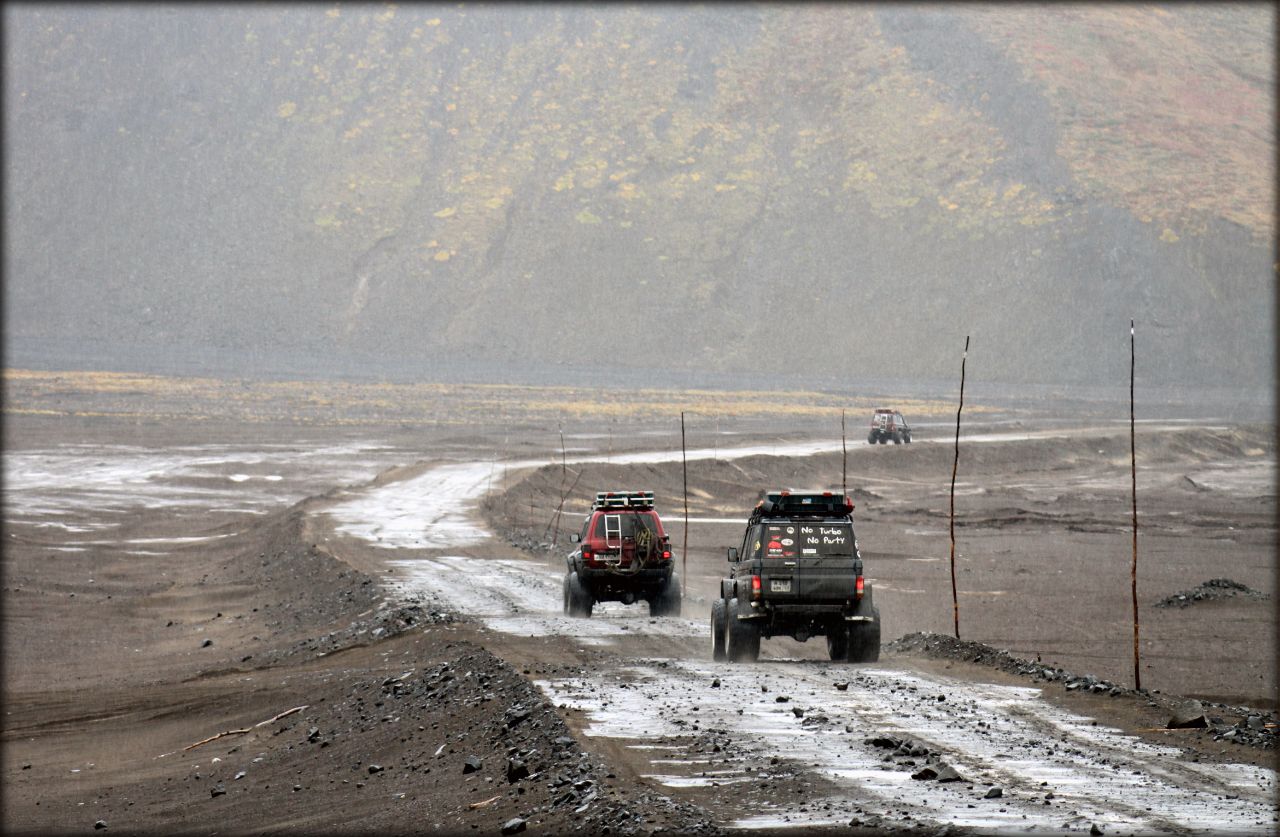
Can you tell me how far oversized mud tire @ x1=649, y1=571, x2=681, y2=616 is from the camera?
94.0ft

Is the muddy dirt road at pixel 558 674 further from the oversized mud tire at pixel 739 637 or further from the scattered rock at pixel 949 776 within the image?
the oversized mud tire at pixel 739 637

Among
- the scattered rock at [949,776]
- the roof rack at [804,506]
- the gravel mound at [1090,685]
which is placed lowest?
the gravel mound at [1090,685]

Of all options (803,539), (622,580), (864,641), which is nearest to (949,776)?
(803,539)

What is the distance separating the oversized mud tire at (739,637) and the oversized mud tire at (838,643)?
1.13 metres

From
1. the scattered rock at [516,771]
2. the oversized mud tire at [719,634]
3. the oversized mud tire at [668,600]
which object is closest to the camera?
the scattered rock at [516,771]

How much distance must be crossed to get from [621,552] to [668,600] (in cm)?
153

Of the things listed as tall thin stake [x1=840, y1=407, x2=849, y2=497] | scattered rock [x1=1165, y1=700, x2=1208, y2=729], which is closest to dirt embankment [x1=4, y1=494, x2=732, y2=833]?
tall thin stake [x1=840, y1=407, x2=849, y2=497]

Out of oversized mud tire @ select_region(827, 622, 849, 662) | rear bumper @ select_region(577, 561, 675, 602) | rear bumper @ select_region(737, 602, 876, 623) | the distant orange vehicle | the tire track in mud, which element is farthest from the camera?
the distant orange vehicle

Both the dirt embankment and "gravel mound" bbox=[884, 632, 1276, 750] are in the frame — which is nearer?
the dirt embankment

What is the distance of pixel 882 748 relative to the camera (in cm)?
1647

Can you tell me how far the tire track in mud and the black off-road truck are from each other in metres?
0.65

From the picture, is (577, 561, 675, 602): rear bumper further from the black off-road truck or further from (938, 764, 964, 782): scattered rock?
(938, 764, 964, 782): scattered rock

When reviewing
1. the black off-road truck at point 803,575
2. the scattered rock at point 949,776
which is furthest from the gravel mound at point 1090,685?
the scattered rock at point 949,776

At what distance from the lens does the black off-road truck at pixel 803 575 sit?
72.1 feet
